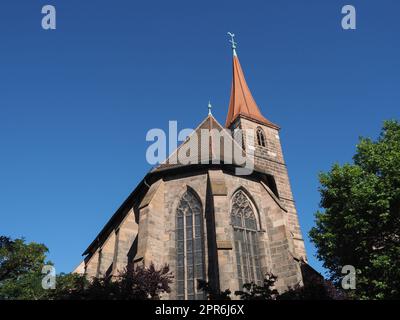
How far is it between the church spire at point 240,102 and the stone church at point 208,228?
10768 millimetres

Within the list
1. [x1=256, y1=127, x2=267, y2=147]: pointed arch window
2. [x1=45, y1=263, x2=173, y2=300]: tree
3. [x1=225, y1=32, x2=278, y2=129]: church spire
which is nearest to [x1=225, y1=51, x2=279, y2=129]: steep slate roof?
[x1=225, y1=32, x2=278, y2=129]: church spire

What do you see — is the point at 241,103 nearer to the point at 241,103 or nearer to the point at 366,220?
the point at 241,103

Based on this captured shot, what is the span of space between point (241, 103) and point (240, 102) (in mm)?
250

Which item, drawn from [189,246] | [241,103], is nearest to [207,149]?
[189,246]

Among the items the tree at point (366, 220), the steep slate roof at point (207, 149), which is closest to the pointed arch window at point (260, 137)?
the steep slate roof at point (207, 149)

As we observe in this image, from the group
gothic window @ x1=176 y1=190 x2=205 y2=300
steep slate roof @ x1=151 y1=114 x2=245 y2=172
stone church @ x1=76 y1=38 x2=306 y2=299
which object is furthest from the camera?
steep slate roof @ x1=151 y1=114 x2=245 y2=172

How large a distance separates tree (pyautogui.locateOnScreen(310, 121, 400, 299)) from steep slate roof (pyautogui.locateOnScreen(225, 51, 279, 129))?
10.6 meters

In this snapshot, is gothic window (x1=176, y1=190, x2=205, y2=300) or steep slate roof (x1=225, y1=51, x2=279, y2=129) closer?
gothic window (x1=176, y1=190, x2=205, y2=300)

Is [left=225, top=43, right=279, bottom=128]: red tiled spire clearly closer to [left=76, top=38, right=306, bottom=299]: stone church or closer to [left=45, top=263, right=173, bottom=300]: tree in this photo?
[left=76, top=38, right=306, bottom=299]: stone church

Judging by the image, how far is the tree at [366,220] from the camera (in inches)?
611

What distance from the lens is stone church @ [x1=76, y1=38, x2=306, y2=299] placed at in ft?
46.4

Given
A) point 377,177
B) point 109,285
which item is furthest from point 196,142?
point 109,285
